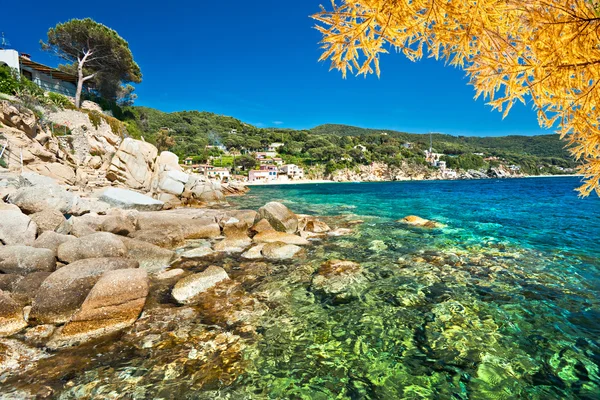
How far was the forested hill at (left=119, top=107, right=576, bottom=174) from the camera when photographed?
406 ft

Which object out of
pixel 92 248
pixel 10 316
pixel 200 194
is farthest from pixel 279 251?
pixel 200 194

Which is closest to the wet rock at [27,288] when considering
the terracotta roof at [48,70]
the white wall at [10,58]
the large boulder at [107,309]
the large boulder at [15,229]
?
the large boulder at [107,309]

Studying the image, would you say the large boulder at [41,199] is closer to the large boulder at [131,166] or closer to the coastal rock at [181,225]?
the coastal rock at [181,225]

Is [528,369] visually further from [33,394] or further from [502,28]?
[33,394]

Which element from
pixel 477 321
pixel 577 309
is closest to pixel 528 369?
pixel 477 321

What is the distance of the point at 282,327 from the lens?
5.95 metres

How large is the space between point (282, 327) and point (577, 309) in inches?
279

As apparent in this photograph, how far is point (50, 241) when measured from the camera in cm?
930

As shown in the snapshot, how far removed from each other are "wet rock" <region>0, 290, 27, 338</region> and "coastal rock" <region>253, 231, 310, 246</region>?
8.21 m

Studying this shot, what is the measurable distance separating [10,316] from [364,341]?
758cm

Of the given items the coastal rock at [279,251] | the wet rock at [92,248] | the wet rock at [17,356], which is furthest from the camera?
the coastal rock at [279,251]

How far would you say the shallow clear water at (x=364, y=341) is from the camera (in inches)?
170

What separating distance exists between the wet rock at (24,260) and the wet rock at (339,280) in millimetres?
8015

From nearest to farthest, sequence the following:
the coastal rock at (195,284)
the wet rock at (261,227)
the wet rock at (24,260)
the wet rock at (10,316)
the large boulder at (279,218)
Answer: the wet rock at (10,316) → the coastal rock at (195,284) → the wet rock at (24,260) → the wet rock at (261,227) → the large boulder at (279,218)
